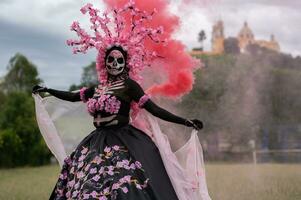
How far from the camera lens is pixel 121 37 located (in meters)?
5.30

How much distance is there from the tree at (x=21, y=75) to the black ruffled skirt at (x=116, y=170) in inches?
1345

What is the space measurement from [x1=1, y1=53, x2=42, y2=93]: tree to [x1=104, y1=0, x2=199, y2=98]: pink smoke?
33.7m

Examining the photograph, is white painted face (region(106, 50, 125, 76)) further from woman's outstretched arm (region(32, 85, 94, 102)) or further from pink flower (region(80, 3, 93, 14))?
pink flower (region(80, 3, 93, 14))

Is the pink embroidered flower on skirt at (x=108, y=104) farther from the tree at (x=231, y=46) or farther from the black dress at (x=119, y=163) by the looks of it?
the tree at (x=231, y=46)

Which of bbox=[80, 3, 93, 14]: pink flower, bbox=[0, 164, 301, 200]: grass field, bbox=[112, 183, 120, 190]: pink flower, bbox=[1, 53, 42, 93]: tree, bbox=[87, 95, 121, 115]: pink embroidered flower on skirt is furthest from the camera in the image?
bbox=[1, 53, 42, 93]: tree

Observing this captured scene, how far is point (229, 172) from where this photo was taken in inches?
566

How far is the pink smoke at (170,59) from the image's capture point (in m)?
5.62

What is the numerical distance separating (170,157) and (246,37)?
23.7 feet

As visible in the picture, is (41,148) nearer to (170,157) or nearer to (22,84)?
(22,84)

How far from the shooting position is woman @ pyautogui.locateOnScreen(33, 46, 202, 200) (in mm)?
4723

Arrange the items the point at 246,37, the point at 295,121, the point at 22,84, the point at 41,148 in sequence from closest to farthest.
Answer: the point at 246,37, the point at 295,121, the point at 41,148, the point at 22,84

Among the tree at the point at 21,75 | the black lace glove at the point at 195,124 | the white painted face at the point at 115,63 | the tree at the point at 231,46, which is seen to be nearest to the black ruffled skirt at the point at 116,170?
the black lace glove at the point at 195,124

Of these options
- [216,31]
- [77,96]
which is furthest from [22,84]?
[77,96]

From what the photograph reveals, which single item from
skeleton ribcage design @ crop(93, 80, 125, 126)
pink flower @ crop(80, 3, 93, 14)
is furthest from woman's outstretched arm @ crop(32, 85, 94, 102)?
pink flower @ crop(80, 3, 93, 14)
